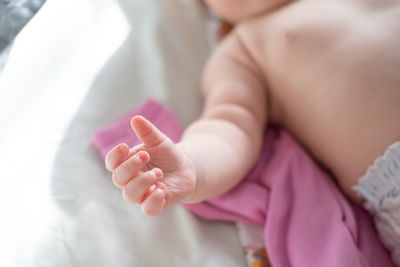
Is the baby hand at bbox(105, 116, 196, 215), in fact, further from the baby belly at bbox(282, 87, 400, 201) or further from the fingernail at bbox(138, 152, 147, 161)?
the baby belly at bbox(282, 87, 400, 201)

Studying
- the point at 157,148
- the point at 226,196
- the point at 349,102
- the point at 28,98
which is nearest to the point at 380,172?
the point at 349,102

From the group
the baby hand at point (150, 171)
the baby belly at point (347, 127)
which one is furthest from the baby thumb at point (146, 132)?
the baby belly at point (347, 127)

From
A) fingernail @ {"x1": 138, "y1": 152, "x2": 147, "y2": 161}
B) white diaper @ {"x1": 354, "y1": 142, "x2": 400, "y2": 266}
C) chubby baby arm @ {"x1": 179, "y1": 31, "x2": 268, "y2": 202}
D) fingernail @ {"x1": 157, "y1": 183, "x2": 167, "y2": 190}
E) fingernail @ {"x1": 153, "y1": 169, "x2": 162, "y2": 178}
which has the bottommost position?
white diaper @ {"x1": 354, "y1": 142, "x2": 400, "y2": 266}

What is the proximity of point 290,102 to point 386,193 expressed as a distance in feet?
0.74

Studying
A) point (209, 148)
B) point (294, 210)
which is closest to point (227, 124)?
point (209, 148)

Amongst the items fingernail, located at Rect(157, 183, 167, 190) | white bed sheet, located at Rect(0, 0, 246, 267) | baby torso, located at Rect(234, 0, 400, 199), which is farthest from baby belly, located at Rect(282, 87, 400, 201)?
fingernail, located at Rect(157, 183, 167, 190)

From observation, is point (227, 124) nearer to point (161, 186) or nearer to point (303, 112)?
point (303, 112)

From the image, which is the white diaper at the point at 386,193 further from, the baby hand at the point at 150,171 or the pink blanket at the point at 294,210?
the baby hand at the point at 150,171

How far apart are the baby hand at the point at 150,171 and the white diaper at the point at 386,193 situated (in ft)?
0.96

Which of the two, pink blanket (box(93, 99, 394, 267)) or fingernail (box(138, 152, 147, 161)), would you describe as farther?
pink blanket (box(93, 99, 394, 267))

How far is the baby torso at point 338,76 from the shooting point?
570 millimetres

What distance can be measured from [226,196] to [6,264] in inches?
13.7

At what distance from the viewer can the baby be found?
494 millimetres

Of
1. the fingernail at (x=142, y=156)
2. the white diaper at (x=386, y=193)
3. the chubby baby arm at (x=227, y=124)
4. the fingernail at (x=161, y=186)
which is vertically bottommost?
the white diaper at (x=386, y=193)
